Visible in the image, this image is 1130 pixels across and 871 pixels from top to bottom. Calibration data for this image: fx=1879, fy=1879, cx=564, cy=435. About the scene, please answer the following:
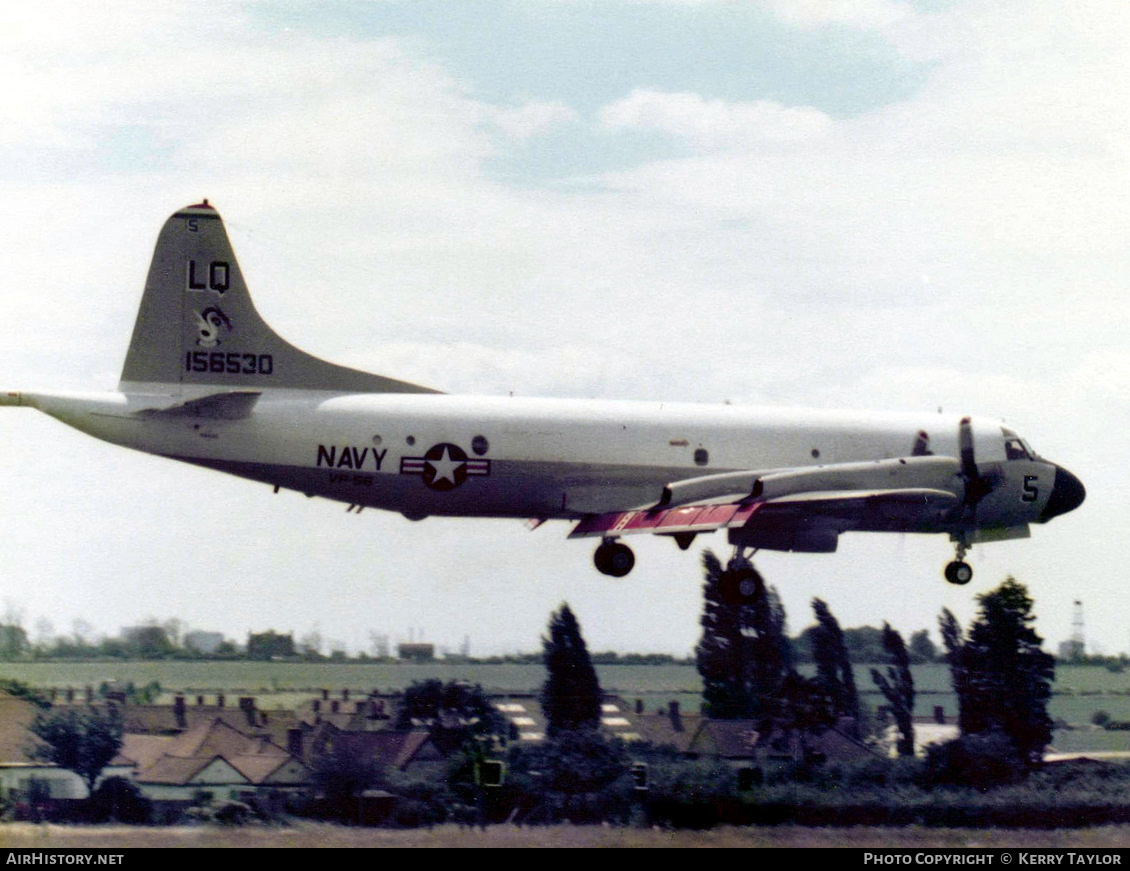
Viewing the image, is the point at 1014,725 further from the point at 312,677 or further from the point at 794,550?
the point at 312,677

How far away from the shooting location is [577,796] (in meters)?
44.2

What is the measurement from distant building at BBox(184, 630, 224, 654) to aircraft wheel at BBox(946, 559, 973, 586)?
65.7ft

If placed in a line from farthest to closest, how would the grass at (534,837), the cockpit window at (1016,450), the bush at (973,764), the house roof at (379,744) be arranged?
the cockpit window at (1016,450)
the bush at (973,764)
the house roof at (379,744)
the grass at (534,837)

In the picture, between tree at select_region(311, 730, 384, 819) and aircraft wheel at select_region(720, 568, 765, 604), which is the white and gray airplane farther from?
tree at select_region(311, 730, 384, 819)

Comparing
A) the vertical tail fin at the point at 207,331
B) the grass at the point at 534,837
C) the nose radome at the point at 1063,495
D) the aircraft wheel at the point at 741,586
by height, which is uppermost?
the vertical tail fin at the point at 207,331

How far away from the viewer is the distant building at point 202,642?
51250 mm

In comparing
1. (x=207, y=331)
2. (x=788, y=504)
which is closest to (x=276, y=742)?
(x=207, y=331)

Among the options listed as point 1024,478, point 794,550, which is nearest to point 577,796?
point 794,550

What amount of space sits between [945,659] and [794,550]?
10.4m

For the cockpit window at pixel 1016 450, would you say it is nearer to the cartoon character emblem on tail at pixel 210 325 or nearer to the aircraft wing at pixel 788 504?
the aircraft wing at pixel 788 504

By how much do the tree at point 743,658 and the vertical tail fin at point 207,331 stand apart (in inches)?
520

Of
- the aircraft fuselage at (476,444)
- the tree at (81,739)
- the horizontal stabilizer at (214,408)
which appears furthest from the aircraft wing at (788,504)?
the tree at (81,739)
